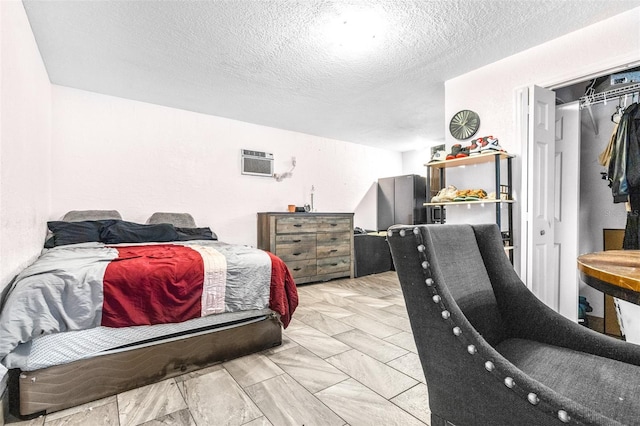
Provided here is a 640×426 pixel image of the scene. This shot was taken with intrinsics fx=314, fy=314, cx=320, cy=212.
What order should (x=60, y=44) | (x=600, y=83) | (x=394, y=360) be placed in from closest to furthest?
(x=394, y=360), (x=60, y=44), (x=600, y=83)

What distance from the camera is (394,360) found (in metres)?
2.14

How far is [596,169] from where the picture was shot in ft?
10.2

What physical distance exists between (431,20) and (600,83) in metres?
1.84

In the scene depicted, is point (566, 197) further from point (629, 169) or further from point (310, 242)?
point (310, 242)

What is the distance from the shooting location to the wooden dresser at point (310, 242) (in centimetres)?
443

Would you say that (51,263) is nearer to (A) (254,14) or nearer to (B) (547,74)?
(A) (254,14)

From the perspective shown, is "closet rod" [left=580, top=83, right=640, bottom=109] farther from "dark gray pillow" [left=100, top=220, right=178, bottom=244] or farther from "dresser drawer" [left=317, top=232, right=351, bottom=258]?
"dark gray pillow" [left=100, top=220, right=178, bottom=244]

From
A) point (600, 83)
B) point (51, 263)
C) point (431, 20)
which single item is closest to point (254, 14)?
point (431, 20)

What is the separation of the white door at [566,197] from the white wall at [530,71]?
0.45m

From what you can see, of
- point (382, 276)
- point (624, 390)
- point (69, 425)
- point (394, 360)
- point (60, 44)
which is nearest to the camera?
point (624, 390)

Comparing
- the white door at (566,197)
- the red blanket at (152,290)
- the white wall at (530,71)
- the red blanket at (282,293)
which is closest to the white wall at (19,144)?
the red blanket at (152,290)

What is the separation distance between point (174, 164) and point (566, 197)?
4.43 metres

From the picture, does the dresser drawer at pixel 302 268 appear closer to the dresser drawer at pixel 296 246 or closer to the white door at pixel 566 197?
the dresser drawer at pixel 296 246


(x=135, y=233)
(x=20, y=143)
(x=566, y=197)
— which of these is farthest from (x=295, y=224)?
(x=566, y=197)
